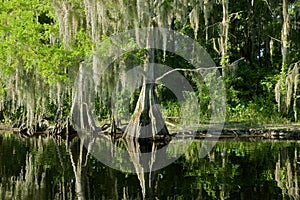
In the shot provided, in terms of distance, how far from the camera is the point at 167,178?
7.29 meters

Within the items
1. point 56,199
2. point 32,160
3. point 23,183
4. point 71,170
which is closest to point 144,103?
point 32,160

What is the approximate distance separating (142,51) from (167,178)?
8.44 meters

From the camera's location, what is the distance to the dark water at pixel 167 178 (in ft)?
19.7

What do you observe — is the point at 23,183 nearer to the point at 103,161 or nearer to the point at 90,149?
the point at 103,161

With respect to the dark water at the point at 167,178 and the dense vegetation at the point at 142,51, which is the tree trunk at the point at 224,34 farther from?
the dark water at the point at 167,178

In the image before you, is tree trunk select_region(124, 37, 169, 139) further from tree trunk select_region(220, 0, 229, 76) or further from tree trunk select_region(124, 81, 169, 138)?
tree trunk select_region(220, 0, 229, 76)

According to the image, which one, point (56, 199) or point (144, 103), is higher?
point (144, 103)

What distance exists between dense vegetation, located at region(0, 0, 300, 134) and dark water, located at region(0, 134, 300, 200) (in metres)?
4.95

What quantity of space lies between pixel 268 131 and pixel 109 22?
6544mm

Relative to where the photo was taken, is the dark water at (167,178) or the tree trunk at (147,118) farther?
the tree trunk at (147,118)

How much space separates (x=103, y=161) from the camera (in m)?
9.42

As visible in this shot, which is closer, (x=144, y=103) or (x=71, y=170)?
(x=71, y=170)

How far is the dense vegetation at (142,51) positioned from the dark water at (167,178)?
4.95 meters

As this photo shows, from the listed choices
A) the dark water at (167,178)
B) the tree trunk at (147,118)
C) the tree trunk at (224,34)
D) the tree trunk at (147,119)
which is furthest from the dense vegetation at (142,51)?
the dark water at (167,178)
